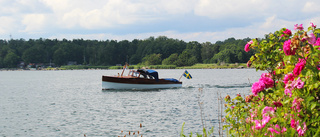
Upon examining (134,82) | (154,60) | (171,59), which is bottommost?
(134,82)

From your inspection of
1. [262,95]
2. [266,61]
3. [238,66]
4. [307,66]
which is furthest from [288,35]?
[238,66]

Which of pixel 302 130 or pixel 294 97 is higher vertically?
pixel 294 97

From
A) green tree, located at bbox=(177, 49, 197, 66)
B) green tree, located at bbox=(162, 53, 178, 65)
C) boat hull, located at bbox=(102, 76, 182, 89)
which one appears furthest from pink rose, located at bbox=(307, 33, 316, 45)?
green tree, located at bbox=(162, 53, 178, 65)

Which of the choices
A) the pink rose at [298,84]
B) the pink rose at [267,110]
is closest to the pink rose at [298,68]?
the pink rose at [298,84]

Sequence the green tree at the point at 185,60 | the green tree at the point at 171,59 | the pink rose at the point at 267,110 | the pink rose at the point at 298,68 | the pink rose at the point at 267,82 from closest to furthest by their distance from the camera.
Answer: the pink rose at the point at 298,68
the pink rose at the point at 267,110
the pink rose at the point at 267,82
the green tree at the point at 185,60
the green tree at the point at 171,59

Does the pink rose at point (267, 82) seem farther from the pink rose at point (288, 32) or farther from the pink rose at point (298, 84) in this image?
the pink rose at point (298, 84)

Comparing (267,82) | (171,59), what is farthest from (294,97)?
(171,59)

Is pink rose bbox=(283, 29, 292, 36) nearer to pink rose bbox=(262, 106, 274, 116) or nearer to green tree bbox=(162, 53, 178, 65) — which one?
pink rose bbox=(262, 106, 274, 116)

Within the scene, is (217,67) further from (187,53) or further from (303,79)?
(303,79)

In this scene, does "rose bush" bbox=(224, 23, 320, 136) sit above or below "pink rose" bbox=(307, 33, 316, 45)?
below

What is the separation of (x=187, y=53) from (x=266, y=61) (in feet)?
550

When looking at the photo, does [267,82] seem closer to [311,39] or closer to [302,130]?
[311,39]

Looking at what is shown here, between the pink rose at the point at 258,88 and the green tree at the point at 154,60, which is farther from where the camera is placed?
the green tree at the point at 154,60

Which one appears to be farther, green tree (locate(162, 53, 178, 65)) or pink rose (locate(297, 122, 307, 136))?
green tree (locate(162, 53, 178, 65))
